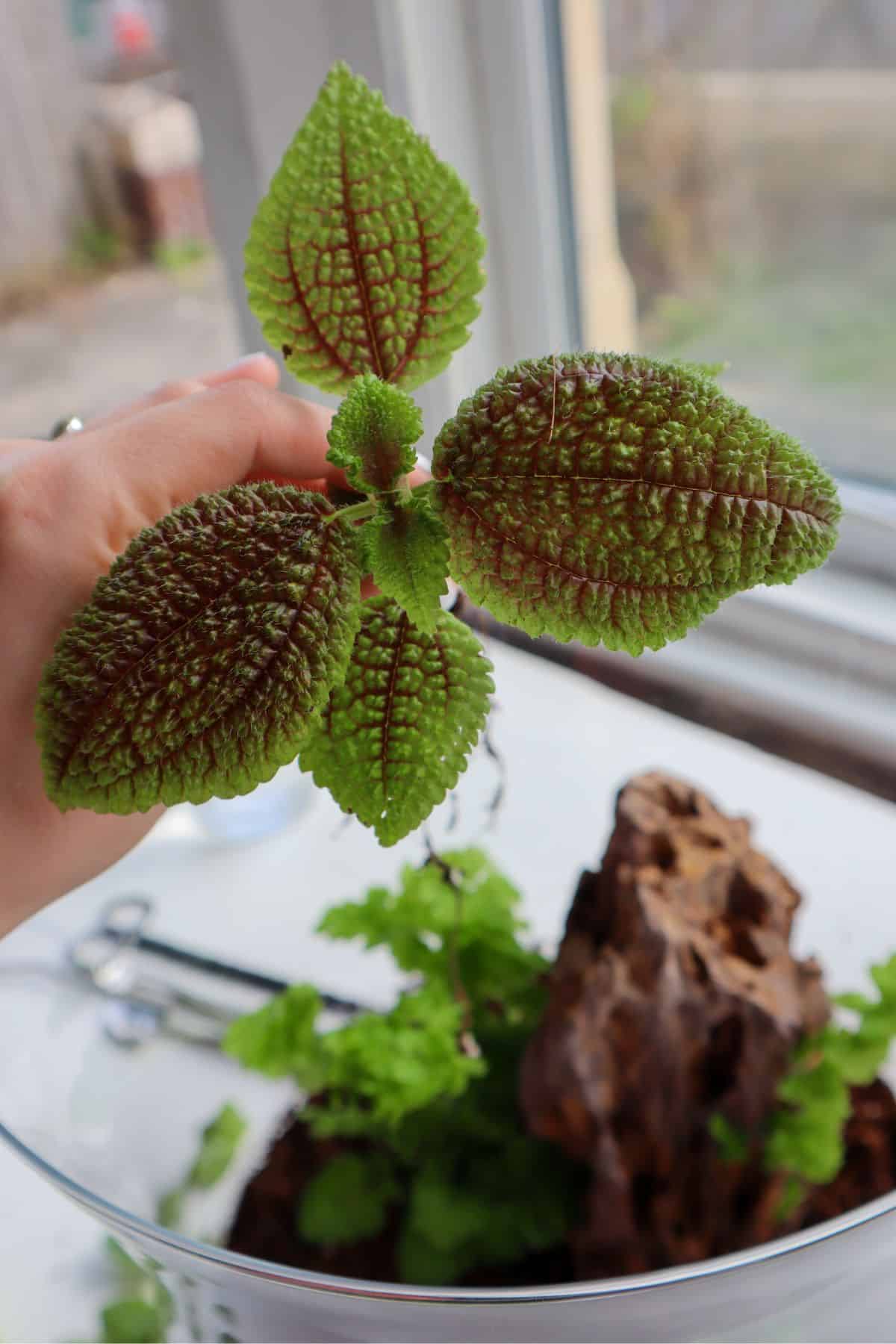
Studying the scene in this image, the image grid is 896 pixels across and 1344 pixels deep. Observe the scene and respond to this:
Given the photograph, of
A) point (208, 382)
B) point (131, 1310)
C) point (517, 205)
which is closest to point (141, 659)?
point (208, 382)

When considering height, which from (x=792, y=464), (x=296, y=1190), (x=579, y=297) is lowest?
(x=296, y=1190)

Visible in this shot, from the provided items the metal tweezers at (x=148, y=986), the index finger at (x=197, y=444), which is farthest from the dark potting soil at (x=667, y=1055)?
the index finger at (x=197, y=444)

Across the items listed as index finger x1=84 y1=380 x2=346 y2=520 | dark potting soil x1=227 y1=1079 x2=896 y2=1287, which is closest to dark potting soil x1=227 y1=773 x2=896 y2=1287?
dark potting soil x1=227 y1=1079 x2=896 y2=1287

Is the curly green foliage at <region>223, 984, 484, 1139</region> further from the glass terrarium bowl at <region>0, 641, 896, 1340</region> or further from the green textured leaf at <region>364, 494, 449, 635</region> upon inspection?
the green textured leaf at <region>364, 494, 449, 635</region>

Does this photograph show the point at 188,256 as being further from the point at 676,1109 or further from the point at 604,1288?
the point at 604,1288

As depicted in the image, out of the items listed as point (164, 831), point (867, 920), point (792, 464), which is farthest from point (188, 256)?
point (792, 464)

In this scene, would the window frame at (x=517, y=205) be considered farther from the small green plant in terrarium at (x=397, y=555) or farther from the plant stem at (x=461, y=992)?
the small green plant in terrarium at (x=397, y=555)

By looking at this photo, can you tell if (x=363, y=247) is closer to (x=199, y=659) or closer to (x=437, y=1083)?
(x=199, y=659)
